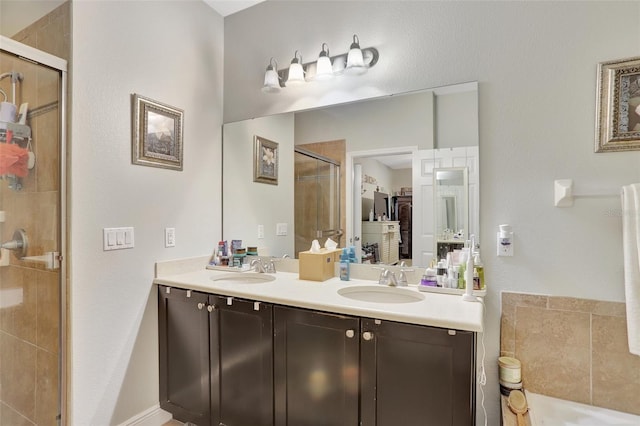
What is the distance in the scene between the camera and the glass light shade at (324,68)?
6.44 ft

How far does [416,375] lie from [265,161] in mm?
1669

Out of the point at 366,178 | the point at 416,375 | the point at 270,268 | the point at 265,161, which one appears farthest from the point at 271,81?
the point at 416,375

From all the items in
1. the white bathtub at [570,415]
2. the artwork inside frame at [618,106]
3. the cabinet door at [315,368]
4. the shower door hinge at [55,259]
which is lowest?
the white bathtub at [570,415]

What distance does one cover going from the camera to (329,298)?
4.88 feet

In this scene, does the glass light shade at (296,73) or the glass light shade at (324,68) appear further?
the glass light shade at (296,73)

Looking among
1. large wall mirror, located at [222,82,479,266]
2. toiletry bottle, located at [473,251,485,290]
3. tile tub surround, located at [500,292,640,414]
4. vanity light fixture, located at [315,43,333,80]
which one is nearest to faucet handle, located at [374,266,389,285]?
large wall mirror, located at [222,82,479,266]

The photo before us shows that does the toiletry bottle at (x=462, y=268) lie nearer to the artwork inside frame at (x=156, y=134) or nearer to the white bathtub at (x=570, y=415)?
the white bathtub at (x=570, y=415)

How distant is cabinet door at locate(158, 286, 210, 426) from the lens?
174cm

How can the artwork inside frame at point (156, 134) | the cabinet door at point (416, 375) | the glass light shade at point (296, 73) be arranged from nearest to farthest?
the cabinet door at point (416, 375)
the artwork inside frame at point (156, 134)
the glass light shade at point (296, 73)

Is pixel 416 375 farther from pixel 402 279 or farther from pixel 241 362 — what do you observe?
pixel 241 362

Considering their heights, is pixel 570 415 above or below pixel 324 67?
below

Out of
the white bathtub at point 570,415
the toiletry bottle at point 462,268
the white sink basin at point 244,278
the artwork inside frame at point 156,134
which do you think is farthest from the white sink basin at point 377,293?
the artwork inside frame at point 156,134

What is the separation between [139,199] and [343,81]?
1435 mm

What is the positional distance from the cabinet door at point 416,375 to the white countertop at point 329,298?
5 cm
